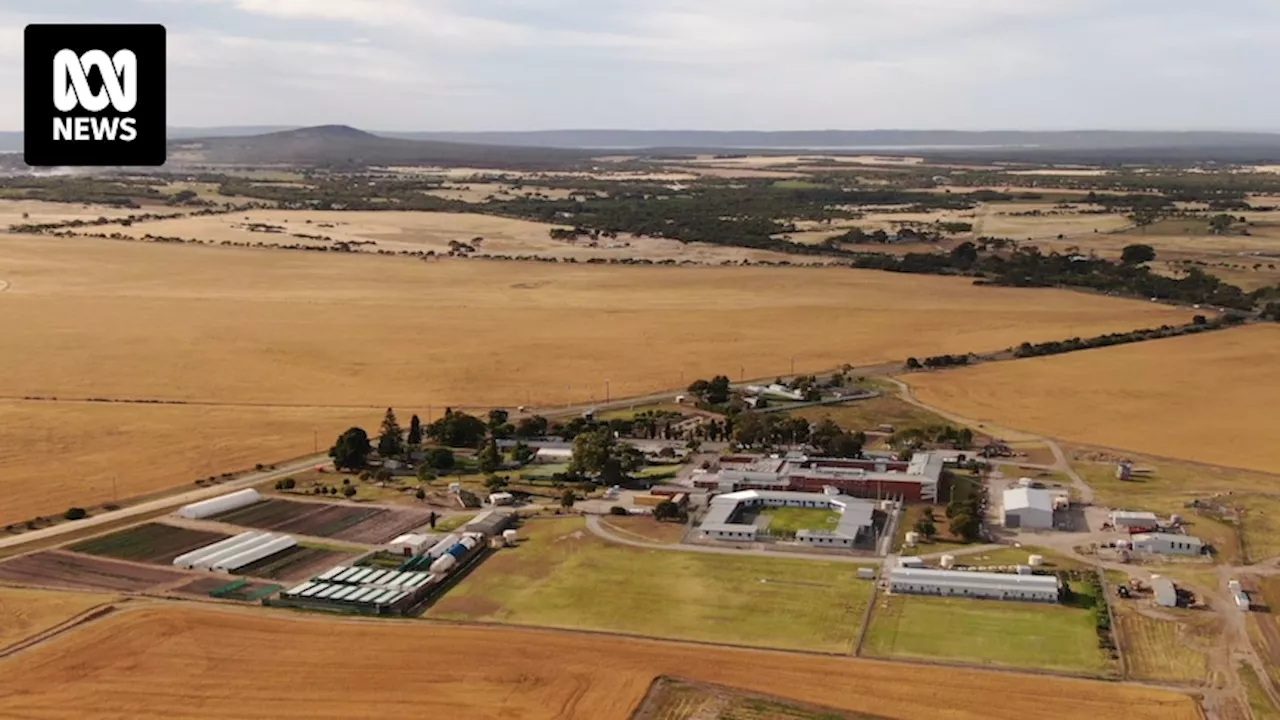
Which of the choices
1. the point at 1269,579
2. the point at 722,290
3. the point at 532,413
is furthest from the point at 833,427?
the point at 722,290

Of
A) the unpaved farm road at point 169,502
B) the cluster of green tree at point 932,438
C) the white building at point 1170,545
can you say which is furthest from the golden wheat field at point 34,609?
the white building at point 1170,545

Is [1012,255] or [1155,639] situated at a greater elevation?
[1012,255]

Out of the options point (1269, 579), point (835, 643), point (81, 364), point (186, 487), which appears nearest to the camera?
point (835, 643)

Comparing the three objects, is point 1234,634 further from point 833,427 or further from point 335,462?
point 335,462

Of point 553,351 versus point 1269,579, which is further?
point 553,351

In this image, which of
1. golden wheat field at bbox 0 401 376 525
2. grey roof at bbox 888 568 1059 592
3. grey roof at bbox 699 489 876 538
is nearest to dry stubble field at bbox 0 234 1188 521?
golden wheat field at bbox 0 401 376 525

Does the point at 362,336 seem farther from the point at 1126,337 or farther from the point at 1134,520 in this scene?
the point at 1126,337
